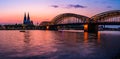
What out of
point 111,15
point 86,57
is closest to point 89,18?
point 111,15

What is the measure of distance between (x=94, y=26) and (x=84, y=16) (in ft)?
131

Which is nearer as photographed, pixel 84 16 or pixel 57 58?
pixel 57 58

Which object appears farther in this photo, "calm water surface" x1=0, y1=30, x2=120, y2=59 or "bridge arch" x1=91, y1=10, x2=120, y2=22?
"bridge arch" x1=91, y1=10, x2=120, y2=22

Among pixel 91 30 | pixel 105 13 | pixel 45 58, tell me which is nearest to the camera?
pixel 45 58

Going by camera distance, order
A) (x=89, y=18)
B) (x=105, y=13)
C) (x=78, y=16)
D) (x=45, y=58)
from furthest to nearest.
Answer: (x=78, y=16) < (x=89, y=18) < (x=105, y=13) < (x=45, y=58)

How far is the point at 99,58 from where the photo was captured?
104ft

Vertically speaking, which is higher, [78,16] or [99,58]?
[78,16]

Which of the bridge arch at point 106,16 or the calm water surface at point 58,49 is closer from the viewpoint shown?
the calm water surface at point 58,49

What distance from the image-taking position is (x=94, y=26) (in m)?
155

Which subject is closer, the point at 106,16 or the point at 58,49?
the point at 58,49

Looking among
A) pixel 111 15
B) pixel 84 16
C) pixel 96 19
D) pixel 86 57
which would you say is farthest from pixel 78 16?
pixel 86 57

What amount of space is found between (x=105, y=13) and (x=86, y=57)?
138 m

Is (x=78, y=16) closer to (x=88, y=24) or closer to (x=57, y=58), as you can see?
(x=88, y=24)

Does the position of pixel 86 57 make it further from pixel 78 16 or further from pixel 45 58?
pixel 78 16
